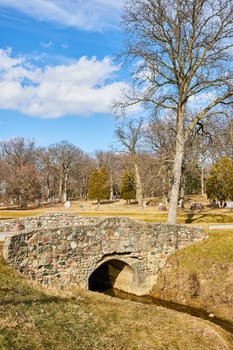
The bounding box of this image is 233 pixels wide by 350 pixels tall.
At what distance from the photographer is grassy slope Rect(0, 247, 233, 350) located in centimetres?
673

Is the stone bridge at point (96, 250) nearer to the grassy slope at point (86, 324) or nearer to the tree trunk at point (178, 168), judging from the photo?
the grassy slope at point (86, 324)

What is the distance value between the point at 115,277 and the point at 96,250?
128 inches

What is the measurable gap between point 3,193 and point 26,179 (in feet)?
26.8

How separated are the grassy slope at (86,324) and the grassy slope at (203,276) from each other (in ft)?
9.44

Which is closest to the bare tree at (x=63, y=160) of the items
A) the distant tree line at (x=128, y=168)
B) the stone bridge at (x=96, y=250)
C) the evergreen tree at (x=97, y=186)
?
the distant tree line at (x=128, y=168)

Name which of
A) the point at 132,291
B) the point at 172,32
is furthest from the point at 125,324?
the point at 172,32

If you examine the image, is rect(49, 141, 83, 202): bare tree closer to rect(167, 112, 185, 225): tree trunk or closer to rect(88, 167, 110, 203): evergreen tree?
rect(88, 167, 110, 203): evergreen tree

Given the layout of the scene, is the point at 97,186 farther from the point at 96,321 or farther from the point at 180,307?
the point at 96,321

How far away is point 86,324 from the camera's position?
308 inches

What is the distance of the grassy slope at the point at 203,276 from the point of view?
480 inches

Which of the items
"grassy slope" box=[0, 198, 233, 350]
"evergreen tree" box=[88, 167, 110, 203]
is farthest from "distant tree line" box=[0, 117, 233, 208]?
"grassy slope" box=[0, 198, 233, 350]

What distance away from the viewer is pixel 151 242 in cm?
1454

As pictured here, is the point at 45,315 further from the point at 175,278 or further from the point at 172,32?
the point at 172,32

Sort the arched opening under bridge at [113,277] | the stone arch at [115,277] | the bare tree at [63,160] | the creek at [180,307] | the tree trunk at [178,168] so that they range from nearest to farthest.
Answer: the creek at [180,307] → the stone arch at [115,277] → the arched opening under bridge at [113,277] → the tree trunk at [178,168] → the bare tree at [63,160]
